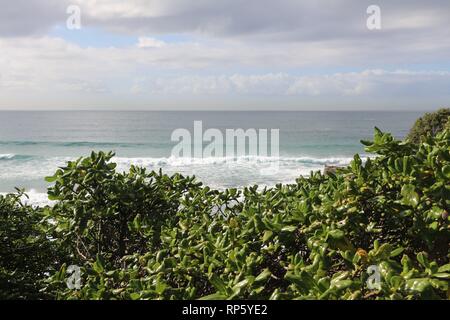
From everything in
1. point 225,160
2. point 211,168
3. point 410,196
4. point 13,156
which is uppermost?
point 410,196

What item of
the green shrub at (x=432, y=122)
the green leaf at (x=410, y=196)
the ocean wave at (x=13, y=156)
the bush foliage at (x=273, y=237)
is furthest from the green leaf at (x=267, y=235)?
the ocean wave at (x=13, y=156)

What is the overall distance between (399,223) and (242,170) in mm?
37288

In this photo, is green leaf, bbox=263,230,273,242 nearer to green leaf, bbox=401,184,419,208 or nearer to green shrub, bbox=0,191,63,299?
green leaf, bbox=401,184,419,208

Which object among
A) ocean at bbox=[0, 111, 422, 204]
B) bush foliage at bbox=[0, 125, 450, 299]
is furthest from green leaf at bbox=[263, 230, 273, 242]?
ocean at bbox=[0, 111, 422, 204]

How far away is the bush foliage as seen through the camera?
2104 mm

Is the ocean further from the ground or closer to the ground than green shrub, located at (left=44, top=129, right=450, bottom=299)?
closer to the ground

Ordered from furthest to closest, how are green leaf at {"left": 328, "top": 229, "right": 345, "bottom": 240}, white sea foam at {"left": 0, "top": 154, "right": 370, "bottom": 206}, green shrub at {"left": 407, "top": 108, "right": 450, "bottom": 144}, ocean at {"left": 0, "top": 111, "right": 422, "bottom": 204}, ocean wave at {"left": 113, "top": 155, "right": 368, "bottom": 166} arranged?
ocean wave at {"left": 113, "top": 155, "right": 368, "bottom": 166}, ocean at {"left": 0, "top": 111, "right": 422, "bottom": 204}, white sea foam at {"left": 0, "top": 154, "right": 370, "bottom": 206}, green shrub at {"left": 407, "top": 108, "right": 450, "bottom": 144}, green leaf at {"left": 328, "top": 229, "right": 345, "bottom": 240}

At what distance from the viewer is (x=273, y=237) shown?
251 centimetres

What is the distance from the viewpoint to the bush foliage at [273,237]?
2.10 m

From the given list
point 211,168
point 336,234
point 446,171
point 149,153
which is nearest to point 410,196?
point 446,171

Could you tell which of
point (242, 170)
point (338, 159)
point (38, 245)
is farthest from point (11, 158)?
point (38, 245)

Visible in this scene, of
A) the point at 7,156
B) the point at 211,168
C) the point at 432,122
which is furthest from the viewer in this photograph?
the point at 7,156

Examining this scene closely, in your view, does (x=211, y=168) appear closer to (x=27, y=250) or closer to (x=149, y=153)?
(x=149, y=153)

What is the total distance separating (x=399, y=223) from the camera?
2594 millimetres
